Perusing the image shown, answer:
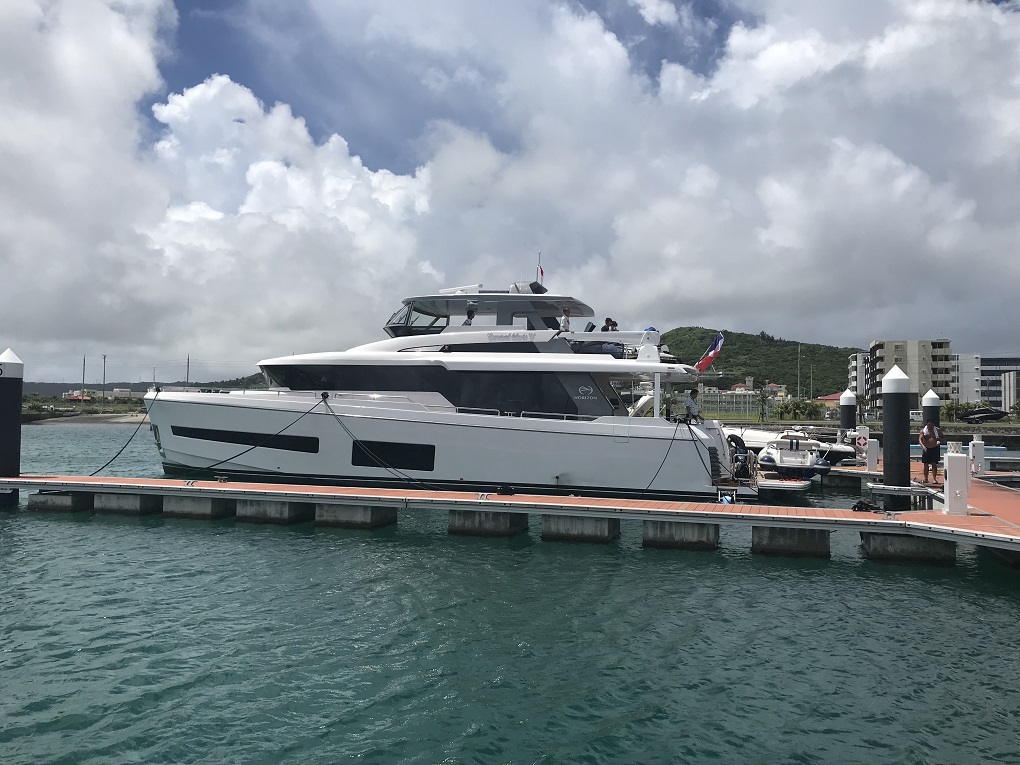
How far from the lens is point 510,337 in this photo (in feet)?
56.2

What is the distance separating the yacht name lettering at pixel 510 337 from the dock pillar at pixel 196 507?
6.89 metres

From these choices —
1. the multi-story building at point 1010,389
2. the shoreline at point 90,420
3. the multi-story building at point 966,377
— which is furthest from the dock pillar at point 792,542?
the multi-story building at point 1010,389

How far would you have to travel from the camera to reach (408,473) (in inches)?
646

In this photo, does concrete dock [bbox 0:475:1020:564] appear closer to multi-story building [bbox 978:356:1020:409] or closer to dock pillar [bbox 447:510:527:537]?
dock pillar [bbox 447:510:527:537]

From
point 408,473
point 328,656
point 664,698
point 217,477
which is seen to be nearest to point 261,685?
point 328,656

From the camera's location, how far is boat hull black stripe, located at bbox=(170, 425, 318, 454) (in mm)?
17156

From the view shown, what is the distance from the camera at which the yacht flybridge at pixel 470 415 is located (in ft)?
50.0

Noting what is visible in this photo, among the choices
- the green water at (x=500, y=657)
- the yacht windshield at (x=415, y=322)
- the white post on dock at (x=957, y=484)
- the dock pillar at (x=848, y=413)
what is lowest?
the green water at (x=500, y=657)

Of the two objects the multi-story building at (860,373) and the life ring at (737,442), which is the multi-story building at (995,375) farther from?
the life ring at (737,442)

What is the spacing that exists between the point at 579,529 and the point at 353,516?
462 centimetres

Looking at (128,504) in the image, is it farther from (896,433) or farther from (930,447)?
(930,447)

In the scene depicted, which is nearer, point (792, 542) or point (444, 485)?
point (792, 542)

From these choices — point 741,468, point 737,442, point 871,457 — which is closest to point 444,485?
point 741,468

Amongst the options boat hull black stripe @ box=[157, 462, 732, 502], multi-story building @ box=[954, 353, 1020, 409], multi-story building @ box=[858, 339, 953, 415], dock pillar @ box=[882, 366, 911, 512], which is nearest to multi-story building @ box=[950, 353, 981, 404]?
multi-story building @ box=[954, 353, 1020, 409]
